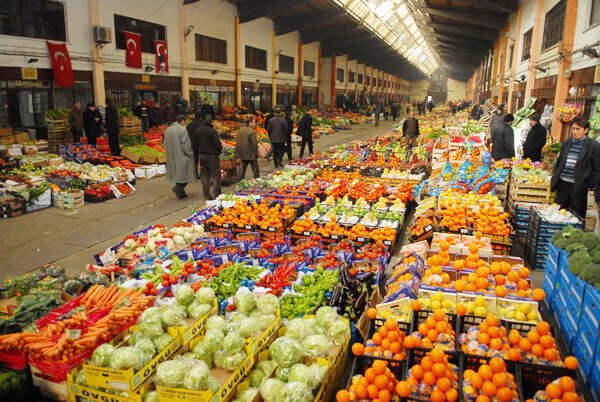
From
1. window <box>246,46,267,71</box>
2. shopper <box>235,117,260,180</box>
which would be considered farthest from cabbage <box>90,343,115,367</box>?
window <box>246,46,267,71</box>

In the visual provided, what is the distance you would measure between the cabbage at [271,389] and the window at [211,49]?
17.6m

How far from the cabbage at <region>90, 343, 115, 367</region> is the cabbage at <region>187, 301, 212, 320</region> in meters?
0.69

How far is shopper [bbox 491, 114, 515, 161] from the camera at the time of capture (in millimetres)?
9297

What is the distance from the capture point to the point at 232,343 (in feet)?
9.81

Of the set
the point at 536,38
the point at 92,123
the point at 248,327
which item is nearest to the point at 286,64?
the point at 536,38

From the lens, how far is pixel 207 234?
627 cm

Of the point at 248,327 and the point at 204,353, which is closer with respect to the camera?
the point at 204,353

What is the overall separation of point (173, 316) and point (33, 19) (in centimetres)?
1178

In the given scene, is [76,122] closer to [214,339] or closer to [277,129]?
[277,129]

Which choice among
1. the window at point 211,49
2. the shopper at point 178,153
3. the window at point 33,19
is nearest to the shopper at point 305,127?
the shopper at point 178,153

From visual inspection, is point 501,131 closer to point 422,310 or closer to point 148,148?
point 422,310

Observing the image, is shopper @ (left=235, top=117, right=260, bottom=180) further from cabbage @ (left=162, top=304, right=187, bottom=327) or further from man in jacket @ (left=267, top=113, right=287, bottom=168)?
cabbage @ (left=162, top=304, right=187, bottom=327)

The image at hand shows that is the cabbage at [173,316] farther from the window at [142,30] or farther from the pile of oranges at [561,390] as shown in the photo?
the window at [142,30]

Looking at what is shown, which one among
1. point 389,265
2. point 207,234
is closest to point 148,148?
point 207,234
